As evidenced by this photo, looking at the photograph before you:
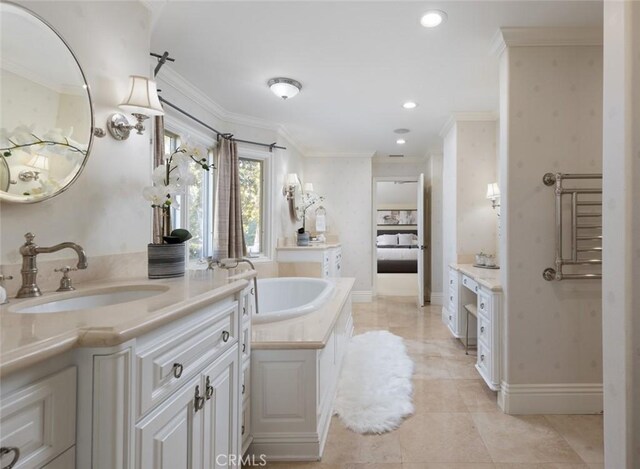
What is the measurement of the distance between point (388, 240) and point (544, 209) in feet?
25.4

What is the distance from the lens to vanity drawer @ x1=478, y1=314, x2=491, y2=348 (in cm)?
246

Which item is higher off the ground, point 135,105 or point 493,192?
point 135,105

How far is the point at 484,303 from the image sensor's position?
257 cm

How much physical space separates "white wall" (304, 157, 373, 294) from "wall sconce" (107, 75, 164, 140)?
4.27 meters

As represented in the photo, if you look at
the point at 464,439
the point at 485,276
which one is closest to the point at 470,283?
the point at 485,276

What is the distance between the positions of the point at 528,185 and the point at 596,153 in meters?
0.47

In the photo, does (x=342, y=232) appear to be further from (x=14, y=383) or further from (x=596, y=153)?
(x=14, y=383)

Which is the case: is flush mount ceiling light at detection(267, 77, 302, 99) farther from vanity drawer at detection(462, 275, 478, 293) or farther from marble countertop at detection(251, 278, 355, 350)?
vanity drawer at detection(462, 275, 478, 293)

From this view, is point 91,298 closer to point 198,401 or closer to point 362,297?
point 198,401

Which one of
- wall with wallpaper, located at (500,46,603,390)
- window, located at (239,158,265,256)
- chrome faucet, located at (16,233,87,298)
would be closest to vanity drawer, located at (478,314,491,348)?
wall with wallpaper, located at (500,46,603,390)

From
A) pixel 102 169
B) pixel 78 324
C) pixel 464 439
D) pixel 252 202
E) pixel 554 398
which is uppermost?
pixel 252 202

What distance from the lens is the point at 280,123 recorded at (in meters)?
4.27

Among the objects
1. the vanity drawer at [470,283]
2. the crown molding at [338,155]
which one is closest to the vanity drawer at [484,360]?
the vanity drawer at [470,283]

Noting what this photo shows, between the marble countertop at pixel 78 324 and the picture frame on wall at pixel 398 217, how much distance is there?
9.68 m
